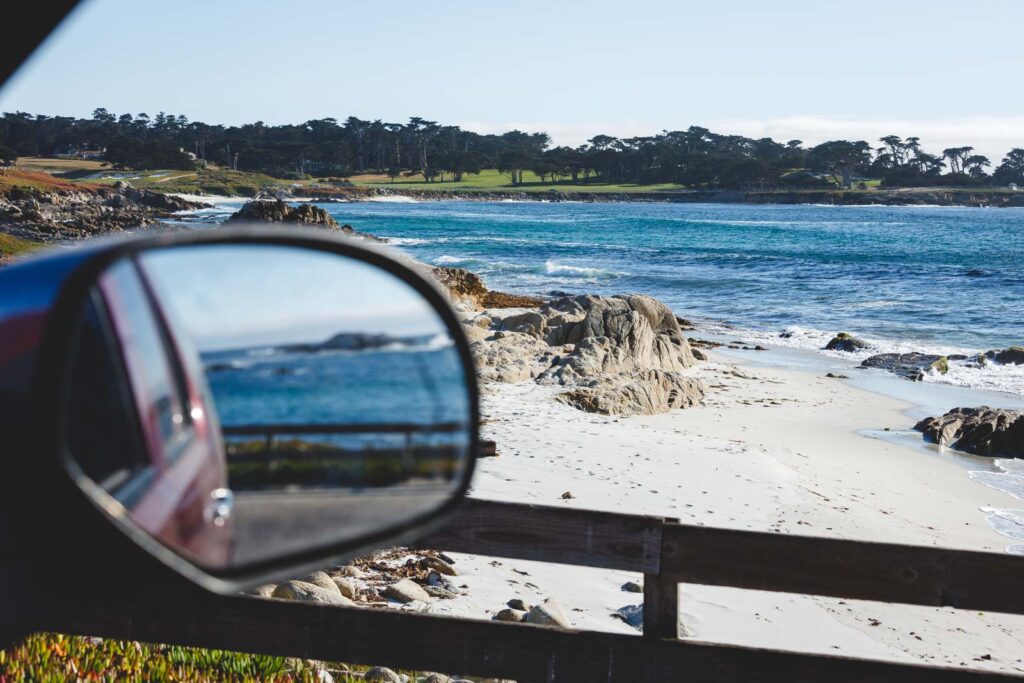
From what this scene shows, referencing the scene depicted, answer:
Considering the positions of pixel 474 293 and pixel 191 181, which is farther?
pixel 191 181

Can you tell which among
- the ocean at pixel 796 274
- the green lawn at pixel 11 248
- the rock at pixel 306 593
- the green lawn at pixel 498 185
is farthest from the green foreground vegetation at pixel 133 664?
the green lawn at pixel 498 185

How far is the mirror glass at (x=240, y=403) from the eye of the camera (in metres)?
1.02

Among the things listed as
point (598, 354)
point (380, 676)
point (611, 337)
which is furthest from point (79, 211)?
point (380, 676)

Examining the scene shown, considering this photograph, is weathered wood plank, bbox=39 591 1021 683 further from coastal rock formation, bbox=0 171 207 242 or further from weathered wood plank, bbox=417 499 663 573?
coastal rock formation, bbox=0 171 207 242

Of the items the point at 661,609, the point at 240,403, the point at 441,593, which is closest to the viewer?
the point at 240,403

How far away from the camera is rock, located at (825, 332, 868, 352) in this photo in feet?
79.8

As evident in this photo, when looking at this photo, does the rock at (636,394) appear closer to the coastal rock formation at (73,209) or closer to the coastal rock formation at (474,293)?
the coastal rock formation at (474,293)

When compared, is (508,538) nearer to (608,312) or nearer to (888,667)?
(888,667)

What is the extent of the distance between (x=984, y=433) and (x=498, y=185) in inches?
6679

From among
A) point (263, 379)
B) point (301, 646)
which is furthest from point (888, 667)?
point (263, 379)

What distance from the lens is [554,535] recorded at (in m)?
3.99

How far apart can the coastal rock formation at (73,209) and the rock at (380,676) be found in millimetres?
28545

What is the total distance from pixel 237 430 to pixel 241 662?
353 cm

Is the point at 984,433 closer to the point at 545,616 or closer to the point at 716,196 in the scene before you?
the point at 545,616
